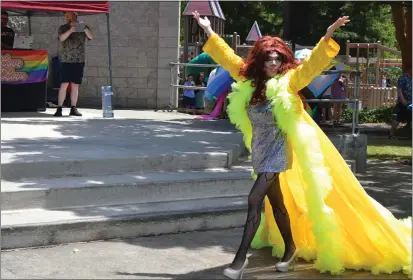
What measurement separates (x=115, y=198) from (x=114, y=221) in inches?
23.2

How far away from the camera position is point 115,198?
7012 mm

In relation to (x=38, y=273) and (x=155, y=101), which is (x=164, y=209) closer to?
(x=38, y=273)

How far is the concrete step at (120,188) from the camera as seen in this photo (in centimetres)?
660

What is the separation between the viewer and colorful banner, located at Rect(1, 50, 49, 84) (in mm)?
12590

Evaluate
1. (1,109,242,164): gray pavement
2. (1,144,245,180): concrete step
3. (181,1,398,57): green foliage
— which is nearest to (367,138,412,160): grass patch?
(1,109,242,164): gray pavement

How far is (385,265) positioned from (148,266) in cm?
192

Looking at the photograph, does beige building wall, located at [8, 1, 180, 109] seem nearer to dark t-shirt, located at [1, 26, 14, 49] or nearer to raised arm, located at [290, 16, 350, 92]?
dark t-shirt, located at [1, 26, 14, 49]

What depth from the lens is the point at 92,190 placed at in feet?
22.6

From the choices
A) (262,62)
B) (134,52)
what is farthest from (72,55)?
(262,62)

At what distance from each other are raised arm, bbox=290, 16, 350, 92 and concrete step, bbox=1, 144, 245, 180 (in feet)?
9.59

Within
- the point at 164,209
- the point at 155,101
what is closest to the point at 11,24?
the point at 155,101

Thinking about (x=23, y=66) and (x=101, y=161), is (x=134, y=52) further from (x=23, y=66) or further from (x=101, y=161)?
(x=101, y=161)

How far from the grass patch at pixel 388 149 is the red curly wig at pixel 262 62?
7286 mm

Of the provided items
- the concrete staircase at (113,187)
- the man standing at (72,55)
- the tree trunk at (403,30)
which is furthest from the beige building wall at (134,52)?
the concrete staircase at (113,187)
